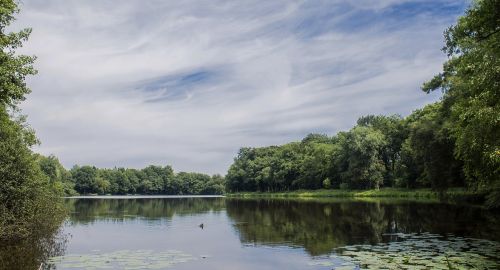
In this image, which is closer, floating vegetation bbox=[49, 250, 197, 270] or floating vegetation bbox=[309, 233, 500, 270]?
floating vegetation bbox=[309, 233, 500, 270]

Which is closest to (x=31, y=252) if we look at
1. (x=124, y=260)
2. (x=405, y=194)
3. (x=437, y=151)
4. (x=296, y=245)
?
(x=124, y=260)

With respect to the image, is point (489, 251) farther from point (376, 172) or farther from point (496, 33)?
point (376, 172)

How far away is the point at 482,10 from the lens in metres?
21.8

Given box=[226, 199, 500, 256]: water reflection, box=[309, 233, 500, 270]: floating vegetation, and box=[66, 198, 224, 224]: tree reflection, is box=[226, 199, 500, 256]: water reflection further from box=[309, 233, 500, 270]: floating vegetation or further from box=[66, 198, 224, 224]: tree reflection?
box=[66, 198, 224, 224]: tree reflection

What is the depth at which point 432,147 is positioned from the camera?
54.3 metres

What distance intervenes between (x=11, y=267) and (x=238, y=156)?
17819 centimetres

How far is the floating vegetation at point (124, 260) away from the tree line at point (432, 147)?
1667cm

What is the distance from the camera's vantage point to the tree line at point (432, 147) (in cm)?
2202

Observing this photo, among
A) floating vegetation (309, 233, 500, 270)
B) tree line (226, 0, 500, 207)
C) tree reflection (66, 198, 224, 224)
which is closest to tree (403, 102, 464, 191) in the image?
tree line (226, 0, 500, 207)

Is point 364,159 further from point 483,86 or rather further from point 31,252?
point 31,252

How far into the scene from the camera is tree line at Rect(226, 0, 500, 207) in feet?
72.2

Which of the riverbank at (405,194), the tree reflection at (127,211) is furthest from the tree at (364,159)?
the tree reflection at (127,211)

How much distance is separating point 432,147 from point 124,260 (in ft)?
143

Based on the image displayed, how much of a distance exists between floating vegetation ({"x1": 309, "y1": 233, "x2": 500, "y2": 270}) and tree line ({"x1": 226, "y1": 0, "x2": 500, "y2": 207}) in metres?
4.52
